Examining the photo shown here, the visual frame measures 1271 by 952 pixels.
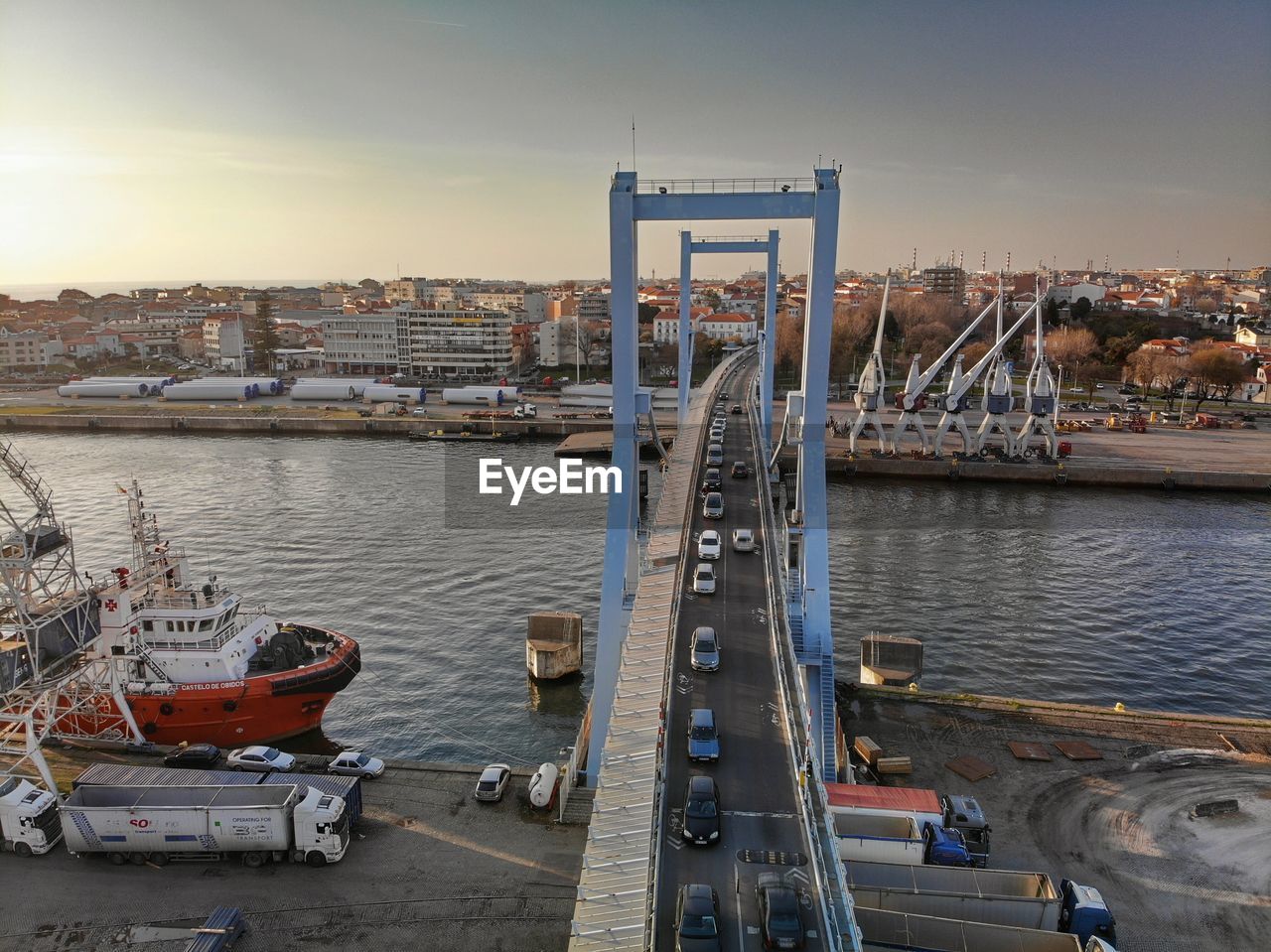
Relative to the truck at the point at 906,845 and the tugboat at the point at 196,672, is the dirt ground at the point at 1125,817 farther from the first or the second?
the tugboat at the point at 196,672

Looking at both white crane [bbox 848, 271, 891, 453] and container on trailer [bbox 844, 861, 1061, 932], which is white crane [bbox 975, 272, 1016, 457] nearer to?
white crane [bbox 848, 271, 891, 453]

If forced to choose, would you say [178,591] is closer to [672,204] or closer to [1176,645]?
[672,204]

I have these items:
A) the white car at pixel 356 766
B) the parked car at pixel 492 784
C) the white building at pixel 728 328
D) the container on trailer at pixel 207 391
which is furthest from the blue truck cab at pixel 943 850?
the white building at pixel 728 328

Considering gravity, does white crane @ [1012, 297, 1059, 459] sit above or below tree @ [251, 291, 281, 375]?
below

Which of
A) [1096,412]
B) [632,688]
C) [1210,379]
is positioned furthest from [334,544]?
[1210,379]

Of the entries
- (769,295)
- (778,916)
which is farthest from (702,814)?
(769,295)

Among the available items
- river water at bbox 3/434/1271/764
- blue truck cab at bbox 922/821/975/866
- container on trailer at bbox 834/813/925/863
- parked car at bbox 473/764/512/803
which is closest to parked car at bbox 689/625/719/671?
container on trailer at bbox 834/813/925/863
